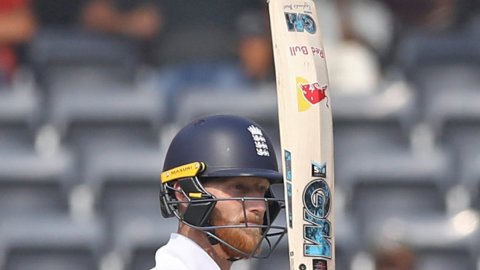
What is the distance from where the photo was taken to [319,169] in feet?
14.2

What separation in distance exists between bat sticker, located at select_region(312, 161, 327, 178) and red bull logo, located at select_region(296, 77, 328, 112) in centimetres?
17

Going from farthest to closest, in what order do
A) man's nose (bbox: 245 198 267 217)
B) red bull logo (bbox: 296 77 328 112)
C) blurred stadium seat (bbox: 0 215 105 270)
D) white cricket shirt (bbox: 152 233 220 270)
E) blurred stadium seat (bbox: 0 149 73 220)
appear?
blurred stadium seat (bbox: 0 149 73 220), blurred stadium seat (bbox: 0 215 105 270), red bull logo (bbox: 296 77 328 112), man's nose (bbox: 245 198 267 217), white cricket shirt (bbox: 152 233 220 270)

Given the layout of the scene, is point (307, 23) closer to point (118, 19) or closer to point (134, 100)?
point (134, 100)

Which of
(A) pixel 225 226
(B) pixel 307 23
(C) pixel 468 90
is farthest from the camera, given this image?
(C) pixel 468 90

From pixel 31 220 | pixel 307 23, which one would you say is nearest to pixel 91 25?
pixel 31 220

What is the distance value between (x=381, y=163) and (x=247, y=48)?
1141mm

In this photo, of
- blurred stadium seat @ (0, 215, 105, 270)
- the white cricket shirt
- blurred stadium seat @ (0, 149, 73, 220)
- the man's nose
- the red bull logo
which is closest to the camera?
the white cricket shirt

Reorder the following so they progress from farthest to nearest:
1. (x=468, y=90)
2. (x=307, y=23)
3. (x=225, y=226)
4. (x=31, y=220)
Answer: (x=468, y=90)
(x=31, y=220)
(x=307, y=23)
(x=225, y=226)

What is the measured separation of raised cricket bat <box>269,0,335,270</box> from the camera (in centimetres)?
425

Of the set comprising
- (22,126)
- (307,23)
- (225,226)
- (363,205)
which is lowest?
(225,226)

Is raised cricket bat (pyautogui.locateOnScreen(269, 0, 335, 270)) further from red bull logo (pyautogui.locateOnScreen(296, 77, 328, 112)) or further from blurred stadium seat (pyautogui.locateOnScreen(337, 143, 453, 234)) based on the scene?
blurred stadium seat (pyautogui.locateOnScreen(337, 143, 453, 234))

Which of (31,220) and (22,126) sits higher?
(22,126)

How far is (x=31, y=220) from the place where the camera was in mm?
7961

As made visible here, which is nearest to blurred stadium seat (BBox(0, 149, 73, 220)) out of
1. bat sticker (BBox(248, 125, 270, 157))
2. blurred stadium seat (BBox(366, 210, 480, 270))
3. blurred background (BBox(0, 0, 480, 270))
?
blurred background (BBox(0, 0, 480, 270))
